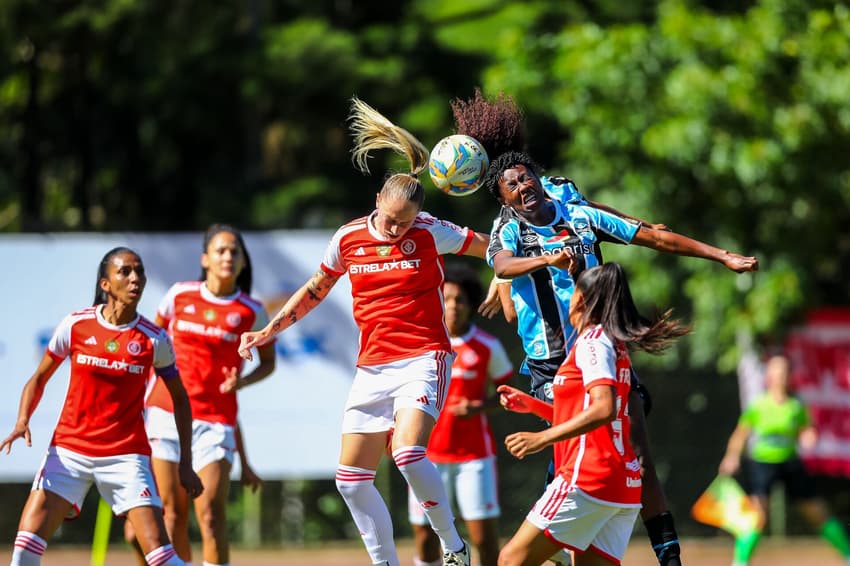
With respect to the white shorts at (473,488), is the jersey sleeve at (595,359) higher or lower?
higher

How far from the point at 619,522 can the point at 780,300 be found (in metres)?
8.36

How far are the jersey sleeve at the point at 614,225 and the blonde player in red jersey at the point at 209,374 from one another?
101 inches

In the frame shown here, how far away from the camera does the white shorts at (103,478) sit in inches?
278

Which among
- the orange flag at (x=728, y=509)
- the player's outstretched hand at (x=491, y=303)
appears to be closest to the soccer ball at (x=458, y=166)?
the player's outstretched hand at (x=491, y=303)

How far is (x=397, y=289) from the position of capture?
689 cm

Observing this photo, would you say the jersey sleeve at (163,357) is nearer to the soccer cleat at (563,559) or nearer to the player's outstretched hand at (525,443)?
the soccer cleat at (563,559)

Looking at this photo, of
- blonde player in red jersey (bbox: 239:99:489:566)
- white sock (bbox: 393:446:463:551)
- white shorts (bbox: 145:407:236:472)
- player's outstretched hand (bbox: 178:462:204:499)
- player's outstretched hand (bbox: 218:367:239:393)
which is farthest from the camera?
white shorts (bbox: 145:407:236:472)

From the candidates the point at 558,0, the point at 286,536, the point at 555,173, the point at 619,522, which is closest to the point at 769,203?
the point at 555,173

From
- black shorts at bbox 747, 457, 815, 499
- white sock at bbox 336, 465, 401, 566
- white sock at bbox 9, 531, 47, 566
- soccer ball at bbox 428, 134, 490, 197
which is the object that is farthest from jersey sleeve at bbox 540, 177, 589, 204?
black shorts at bbox 747, 457, 815, 499

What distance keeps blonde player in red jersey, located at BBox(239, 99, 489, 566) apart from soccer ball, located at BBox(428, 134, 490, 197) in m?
0.14

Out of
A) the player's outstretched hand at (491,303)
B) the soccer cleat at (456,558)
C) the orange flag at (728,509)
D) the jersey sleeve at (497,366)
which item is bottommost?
the orange flag at (728,509)

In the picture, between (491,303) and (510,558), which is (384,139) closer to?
(491,303)

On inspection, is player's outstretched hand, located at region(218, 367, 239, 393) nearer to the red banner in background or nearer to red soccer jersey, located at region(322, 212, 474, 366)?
red soccer jersey, located at region(322, 212, 474, 366)

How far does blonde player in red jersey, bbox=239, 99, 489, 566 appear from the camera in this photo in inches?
268
